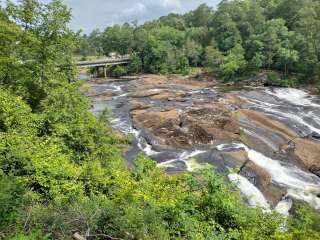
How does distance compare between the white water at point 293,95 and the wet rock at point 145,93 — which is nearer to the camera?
the white water at point 293,95

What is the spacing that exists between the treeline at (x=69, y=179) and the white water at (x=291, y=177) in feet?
20.4

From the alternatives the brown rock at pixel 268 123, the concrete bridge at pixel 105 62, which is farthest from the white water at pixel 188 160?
the concrete bridge at pixel 105 62

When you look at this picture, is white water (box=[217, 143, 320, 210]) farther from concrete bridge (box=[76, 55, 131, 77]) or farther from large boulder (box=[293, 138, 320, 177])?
concrete bridge (box=[76, 55, 131, 77])

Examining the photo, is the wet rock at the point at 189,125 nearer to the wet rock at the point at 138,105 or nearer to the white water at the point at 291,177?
the white water at the point at 291,177

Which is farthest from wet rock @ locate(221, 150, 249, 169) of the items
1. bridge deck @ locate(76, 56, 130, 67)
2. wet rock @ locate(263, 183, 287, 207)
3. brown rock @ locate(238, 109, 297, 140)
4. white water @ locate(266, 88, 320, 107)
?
bridge deck @ locate(76, 56, 130, 67)

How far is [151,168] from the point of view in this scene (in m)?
12.6

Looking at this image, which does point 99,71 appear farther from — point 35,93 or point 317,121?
point 35,93

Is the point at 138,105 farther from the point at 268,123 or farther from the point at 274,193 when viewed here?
the point at 274,193

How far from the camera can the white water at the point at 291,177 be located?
1777 cm

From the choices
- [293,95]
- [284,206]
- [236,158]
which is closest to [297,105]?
[293,95]

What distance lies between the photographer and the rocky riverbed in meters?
18.8

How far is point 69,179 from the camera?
442 inches

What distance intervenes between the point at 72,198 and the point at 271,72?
40169mm

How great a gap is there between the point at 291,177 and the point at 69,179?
1304cm
